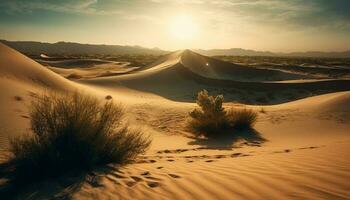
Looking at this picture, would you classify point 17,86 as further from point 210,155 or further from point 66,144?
point 66,144

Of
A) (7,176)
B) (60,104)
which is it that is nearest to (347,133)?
(60,104)

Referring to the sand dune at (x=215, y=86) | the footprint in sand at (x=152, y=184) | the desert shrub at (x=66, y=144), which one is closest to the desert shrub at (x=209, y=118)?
the desert shrub at (x=66, y=144)

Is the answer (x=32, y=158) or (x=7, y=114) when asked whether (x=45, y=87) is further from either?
(x=32, y=158)

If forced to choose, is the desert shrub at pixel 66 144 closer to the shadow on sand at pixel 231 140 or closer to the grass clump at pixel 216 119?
the shadow on sand at pixel 231 140

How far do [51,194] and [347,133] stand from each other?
9.89m

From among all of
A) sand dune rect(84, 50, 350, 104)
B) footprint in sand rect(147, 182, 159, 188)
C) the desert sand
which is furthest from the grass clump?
sand dune rect(84, 50, 350, 104)

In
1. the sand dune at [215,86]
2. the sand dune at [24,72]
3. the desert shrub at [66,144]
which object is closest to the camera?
the desert shrub at [66,144]

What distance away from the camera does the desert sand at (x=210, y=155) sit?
16.1 feet

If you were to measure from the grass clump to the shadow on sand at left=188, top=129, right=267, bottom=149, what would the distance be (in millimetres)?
242

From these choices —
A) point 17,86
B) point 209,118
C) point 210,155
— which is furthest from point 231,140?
point 17,86

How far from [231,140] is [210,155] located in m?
3.18

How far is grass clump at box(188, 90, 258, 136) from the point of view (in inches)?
479

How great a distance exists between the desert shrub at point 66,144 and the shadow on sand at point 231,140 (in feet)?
13.7

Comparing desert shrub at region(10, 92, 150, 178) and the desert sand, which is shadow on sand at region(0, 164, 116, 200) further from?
desert shrub at region(10, 92, 150, 178)
